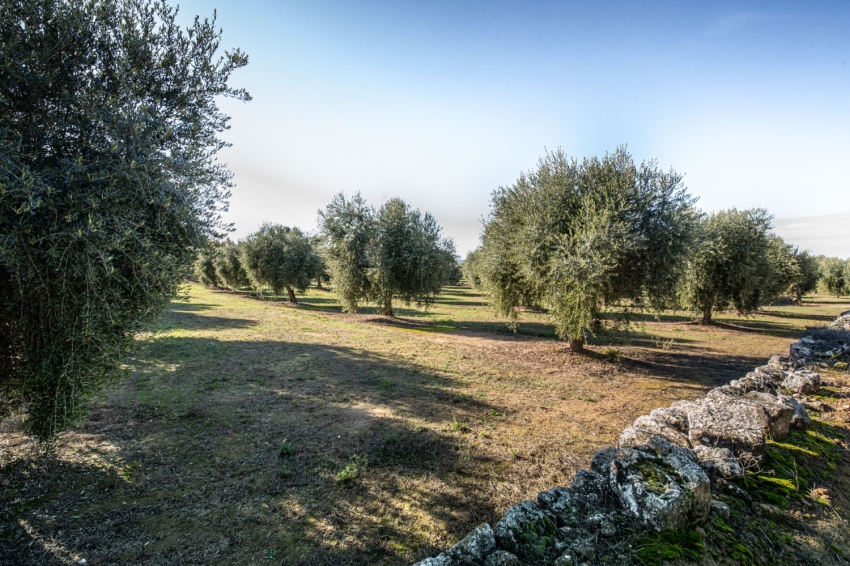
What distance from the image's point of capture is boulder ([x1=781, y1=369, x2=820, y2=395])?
23.8ft

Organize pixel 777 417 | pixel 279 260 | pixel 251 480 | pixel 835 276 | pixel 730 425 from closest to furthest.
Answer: pixel 730 425 → pixel 777 417 → pixel 251 480 → pixel 279 260 → pixel 835 276

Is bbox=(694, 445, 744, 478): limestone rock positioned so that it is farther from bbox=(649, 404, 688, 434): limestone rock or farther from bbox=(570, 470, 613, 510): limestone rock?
bbox=(570, 470, 613, 510): limestone rock

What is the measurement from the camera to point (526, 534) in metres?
3.32

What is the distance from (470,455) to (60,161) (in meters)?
7.96

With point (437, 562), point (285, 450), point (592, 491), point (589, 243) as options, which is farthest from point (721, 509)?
point (589, 243)

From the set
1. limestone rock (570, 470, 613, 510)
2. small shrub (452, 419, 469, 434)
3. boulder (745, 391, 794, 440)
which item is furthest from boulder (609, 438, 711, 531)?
Answer: small shrub (452, 419, 469, 434)

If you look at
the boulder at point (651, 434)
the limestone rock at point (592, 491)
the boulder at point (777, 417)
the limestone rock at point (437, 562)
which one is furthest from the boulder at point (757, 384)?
the limestone rock at point (437, 562)

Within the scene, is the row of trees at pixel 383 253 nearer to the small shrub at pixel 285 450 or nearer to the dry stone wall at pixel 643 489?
the small shrub at pixel 285 450

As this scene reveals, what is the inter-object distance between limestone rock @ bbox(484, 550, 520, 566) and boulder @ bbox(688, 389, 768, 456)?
3601mm

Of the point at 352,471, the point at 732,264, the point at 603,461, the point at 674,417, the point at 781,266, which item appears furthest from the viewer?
the point at 781,266

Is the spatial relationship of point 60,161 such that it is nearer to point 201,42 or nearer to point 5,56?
point 5,56

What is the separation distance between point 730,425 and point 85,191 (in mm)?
9220

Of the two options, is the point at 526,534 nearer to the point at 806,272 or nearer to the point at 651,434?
the point at 651,434

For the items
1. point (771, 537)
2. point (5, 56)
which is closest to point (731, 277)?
point (771, 537)
